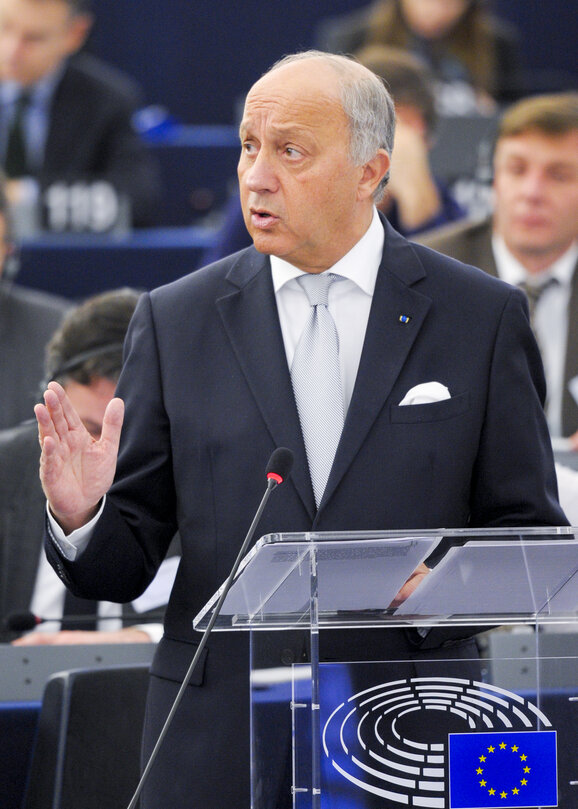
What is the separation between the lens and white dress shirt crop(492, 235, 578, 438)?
13.4 ft

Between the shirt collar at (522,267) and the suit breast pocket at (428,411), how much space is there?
2.19 meters

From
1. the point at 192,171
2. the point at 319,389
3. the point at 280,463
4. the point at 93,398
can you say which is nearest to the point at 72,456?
the point at 280,463

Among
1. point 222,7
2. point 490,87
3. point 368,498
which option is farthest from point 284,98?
point 222,7

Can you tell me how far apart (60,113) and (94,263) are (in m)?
1.01

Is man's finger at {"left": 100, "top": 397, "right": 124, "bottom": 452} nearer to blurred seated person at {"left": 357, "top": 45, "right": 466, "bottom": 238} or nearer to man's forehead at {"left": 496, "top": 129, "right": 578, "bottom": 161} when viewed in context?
man's forehead at {"left": 496, "top": 129, "right": 578, "bottom": 161}

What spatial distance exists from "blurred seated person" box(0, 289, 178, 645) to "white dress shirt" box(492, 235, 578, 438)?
1.40m

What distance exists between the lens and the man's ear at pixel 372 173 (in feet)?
6.73

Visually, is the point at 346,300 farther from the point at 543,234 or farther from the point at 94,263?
the point at 94,263

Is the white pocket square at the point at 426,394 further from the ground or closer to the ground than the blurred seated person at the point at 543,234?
closer to the ground

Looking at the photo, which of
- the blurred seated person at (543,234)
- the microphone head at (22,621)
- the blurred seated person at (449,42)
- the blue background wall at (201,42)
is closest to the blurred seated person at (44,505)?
the microphone head at (22,621)

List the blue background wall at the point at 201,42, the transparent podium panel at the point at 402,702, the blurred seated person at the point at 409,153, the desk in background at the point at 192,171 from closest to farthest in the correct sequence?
1. the transparent podium panel at the point at 402,702
2. the blurred seated person at the point at 409,153
3. the desk in background at the point at 192,171
4. the blue background wall at the point at 201,42

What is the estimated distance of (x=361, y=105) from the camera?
2.00 m

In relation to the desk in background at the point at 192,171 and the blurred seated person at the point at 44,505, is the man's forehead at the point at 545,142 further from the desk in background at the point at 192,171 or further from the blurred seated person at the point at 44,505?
the desk in background at the point at 192,171

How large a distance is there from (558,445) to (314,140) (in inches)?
62.5
